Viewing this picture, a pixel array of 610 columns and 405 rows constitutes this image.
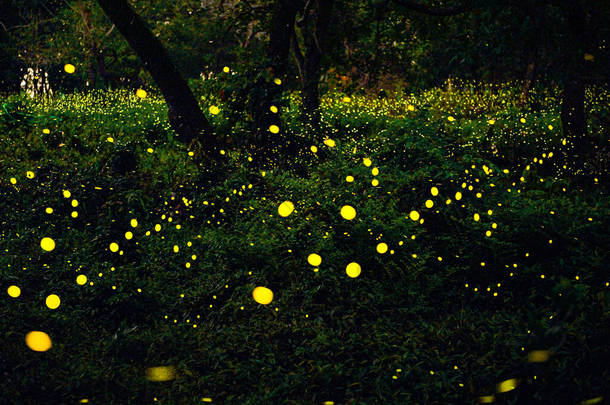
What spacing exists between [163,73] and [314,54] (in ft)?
10.4

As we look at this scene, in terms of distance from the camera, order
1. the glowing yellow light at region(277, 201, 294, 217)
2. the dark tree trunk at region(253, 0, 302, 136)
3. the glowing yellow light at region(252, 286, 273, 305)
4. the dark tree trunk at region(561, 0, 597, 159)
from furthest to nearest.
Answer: the dark tree trunk at region(253, 0, 302, 136), the dark tree trunk at region(561, 0, 597, 159), the glowing yellow light at region(277, 201, 294, 217), the glowing yellow light at region(252, 286, 273, 305)

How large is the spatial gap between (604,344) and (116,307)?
3.72 meters

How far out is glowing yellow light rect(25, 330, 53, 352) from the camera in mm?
4020

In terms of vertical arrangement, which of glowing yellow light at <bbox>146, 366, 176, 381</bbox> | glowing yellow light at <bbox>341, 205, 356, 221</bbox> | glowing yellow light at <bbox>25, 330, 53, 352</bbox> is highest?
glowing yellow light at <bbox>341, 205, 356, 221</bbox>

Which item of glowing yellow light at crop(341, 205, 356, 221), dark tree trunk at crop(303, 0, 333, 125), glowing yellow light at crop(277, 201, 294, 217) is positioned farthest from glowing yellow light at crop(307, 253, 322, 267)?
dark tree trunk at crop(303, 0, 333, 125)

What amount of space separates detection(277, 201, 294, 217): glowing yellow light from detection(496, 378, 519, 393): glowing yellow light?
→ 109 inches

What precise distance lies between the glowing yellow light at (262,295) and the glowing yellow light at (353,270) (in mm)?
682

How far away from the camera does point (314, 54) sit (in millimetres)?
9672

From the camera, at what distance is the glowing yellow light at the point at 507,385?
3.29m

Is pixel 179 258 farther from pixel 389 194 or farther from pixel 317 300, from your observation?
pixel 389 194

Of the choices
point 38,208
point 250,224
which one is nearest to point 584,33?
point 250,224

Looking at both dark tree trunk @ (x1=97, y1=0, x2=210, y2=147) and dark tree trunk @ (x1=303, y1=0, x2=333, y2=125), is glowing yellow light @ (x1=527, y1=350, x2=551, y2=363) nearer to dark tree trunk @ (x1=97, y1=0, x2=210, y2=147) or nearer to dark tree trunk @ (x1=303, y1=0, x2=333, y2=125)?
dark tree trunk @ (x1=97, y1=0, x2=210, y2=147)

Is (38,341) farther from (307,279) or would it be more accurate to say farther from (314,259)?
(314,259)

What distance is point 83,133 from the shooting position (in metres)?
8.80
